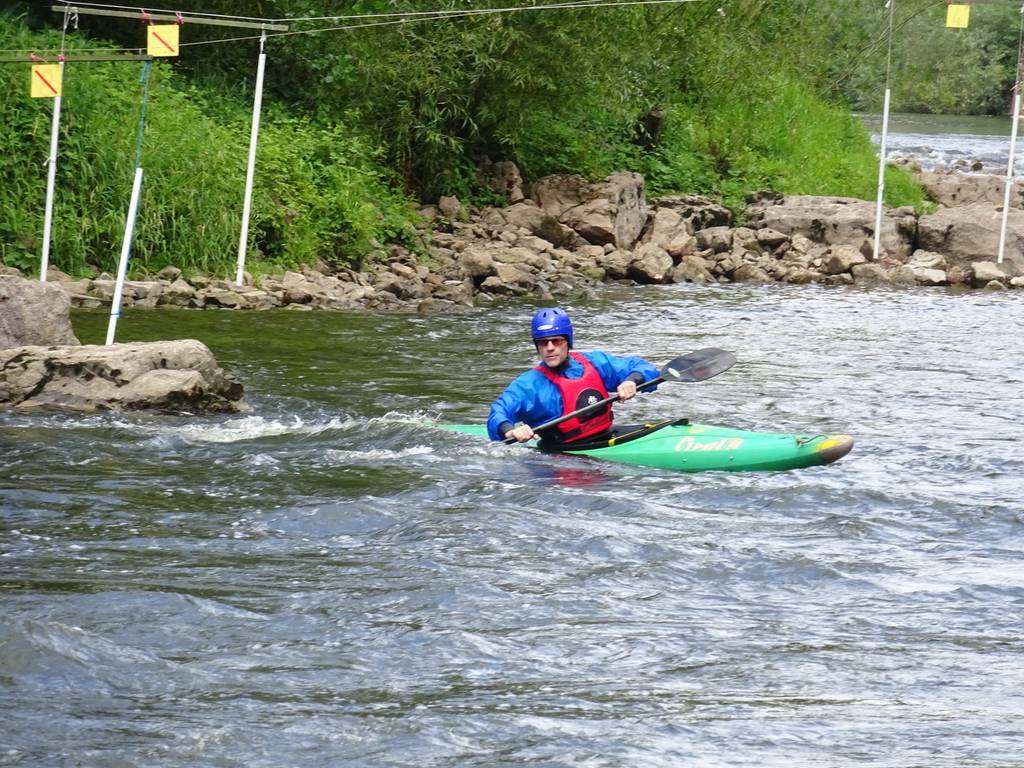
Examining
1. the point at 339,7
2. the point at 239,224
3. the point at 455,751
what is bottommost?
the point at 455,751

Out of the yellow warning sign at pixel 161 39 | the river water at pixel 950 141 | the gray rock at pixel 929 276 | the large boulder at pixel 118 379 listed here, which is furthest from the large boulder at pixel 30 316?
the river water at pixel 950 141

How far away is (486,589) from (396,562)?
53 centimetres

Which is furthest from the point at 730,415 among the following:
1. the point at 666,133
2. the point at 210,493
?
the point at 666,133

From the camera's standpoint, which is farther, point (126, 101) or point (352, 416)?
point (126, 101)

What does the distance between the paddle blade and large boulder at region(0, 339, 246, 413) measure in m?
2.79

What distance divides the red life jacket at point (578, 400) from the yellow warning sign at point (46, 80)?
5.94 meters

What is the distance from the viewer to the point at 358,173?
18531mm

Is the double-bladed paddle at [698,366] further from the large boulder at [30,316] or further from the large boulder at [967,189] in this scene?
the large boulder at [967,189]

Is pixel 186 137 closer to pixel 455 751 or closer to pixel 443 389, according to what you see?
pixel 443 389

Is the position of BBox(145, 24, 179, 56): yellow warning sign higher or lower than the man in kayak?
higher

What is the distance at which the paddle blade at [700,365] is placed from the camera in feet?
29.3

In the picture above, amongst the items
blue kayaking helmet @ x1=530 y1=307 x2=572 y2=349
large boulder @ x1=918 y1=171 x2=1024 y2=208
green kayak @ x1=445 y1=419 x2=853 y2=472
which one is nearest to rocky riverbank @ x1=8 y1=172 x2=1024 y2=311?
large boulder @ x1=918 y1=171 x2=1024 y2=208

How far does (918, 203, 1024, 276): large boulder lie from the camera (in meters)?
20.3

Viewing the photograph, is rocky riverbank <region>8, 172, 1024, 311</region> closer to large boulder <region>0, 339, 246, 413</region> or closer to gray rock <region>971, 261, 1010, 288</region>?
gray rock <region>971, 261, 1010, 288</region>
